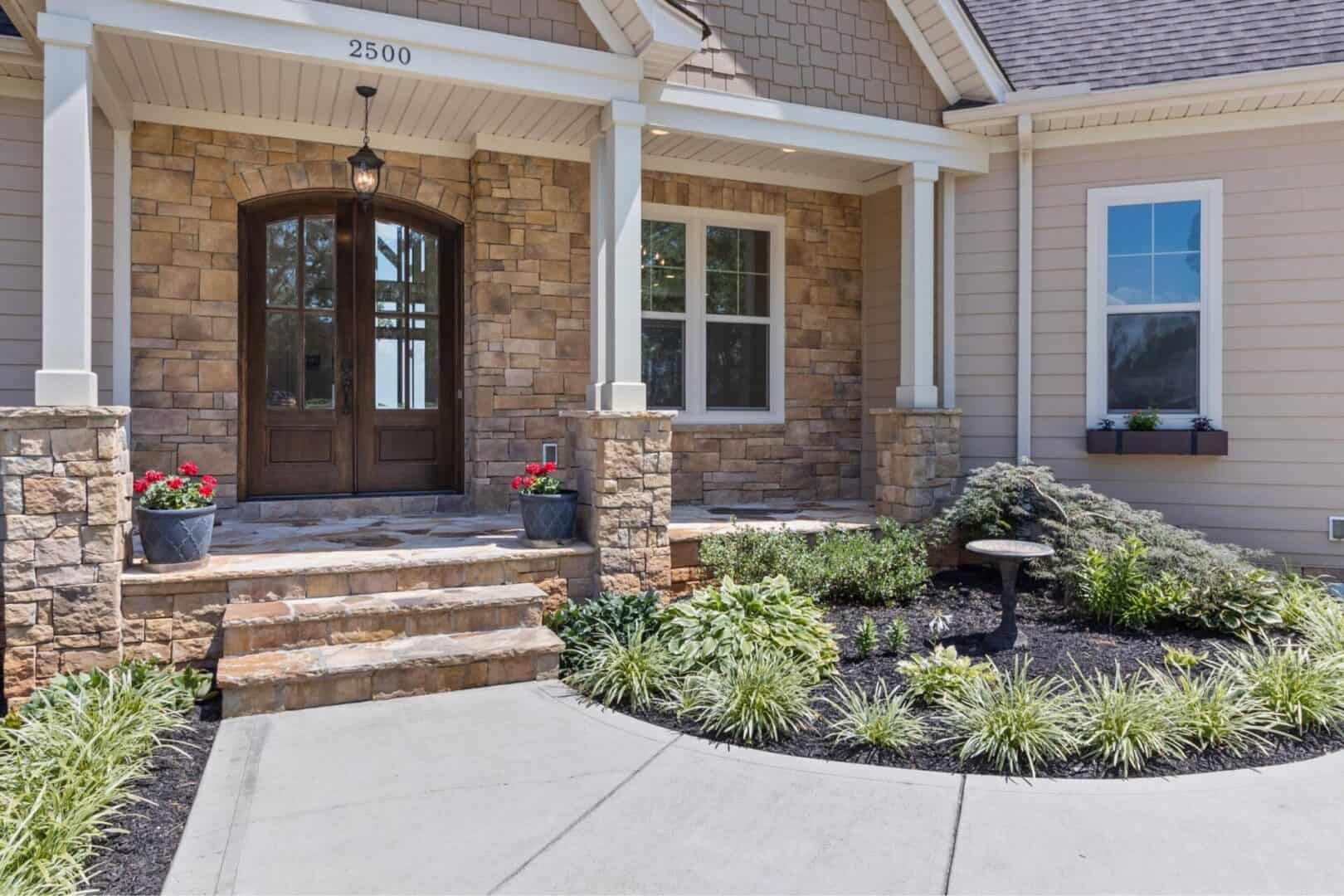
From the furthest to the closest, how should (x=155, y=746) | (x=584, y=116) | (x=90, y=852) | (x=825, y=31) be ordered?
(x=825, y=31)
(x=584, y=116)
(x=155, y=746)
(x=90, y=852)

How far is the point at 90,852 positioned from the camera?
275 centimetres

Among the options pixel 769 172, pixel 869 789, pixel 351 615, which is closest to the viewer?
pixel 869 789

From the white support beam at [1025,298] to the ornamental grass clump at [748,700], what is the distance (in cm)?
366

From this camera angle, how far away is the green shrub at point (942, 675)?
3959 mm

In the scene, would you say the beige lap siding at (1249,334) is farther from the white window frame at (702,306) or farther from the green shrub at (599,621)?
the green shrub at (599,621)

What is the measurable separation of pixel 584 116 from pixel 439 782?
4.29m

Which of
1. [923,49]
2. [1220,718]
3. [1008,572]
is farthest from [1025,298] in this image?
[1220,718]

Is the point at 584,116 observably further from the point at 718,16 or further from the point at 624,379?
the point at 624,379

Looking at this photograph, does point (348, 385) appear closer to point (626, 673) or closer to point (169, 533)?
point (169, 533)

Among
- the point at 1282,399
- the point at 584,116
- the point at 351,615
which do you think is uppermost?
the point at 584,116

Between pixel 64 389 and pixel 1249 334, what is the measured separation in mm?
7263

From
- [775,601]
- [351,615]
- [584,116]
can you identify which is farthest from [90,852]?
[584,116]

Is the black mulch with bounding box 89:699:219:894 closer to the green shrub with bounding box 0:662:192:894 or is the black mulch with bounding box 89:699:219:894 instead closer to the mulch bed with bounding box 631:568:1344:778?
the green shrub with bounding box 0:662:192:894

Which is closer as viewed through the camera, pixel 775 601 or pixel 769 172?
pixel 775 601
